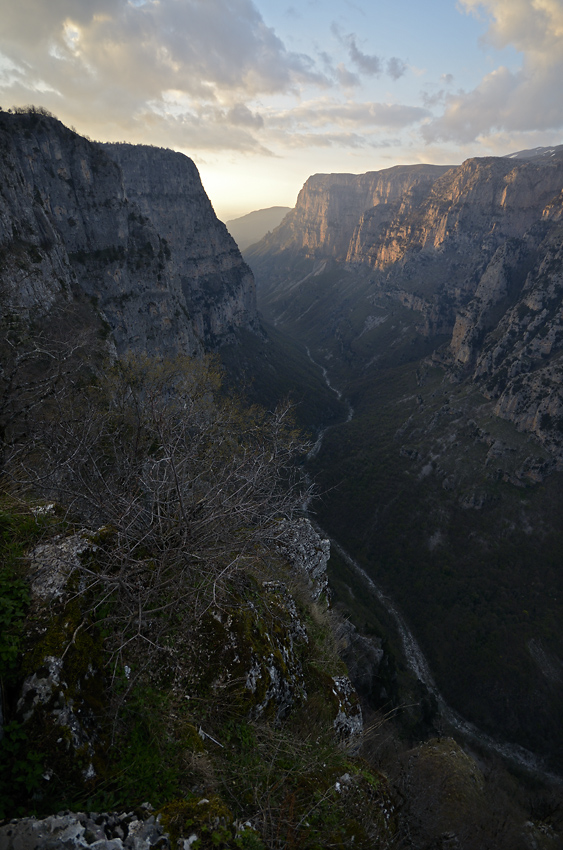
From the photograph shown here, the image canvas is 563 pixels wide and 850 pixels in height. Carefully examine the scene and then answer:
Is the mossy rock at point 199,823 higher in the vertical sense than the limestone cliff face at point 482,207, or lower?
lower

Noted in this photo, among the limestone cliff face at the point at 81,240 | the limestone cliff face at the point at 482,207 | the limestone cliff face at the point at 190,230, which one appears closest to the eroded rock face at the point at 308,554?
the limestone cliff face at the point at 81,240

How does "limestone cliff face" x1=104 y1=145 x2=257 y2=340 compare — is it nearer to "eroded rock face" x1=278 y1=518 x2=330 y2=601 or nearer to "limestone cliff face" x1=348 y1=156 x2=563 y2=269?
"eroded rock face" x1=278 y1=518 x2=330 y2=601

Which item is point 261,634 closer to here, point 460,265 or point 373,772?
point 373,772

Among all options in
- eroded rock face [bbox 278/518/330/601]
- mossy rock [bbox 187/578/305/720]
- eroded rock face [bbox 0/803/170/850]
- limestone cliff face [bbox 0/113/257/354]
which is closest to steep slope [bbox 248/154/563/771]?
eroded rock face [bbox 278/518/330/601]

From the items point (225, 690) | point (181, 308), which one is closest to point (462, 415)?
point (181, 308)

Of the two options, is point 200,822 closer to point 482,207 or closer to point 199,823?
point 199,823

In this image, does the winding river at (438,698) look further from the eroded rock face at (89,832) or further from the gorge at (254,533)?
the eroded rock face at (89,832)

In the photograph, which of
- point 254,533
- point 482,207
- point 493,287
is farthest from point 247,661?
point 482,207

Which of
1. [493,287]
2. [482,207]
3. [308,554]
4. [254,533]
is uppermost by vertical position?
[482,207]
